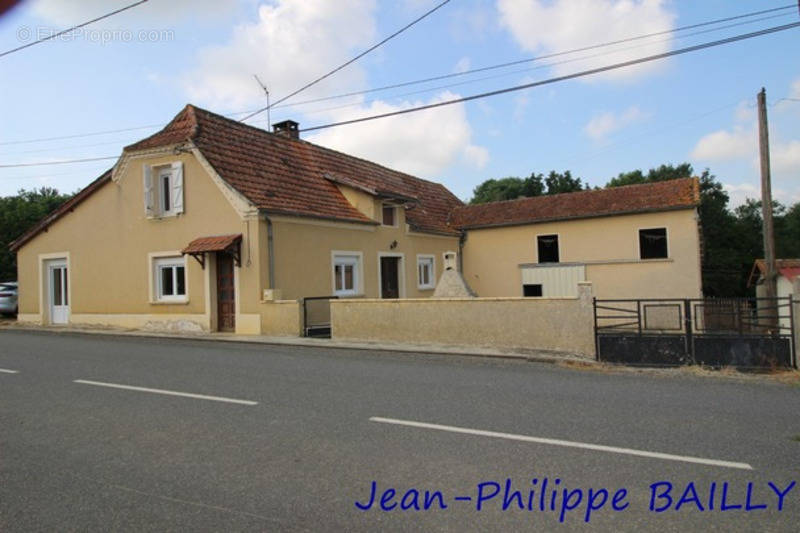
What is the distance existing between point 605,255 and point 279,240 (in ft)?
46.5

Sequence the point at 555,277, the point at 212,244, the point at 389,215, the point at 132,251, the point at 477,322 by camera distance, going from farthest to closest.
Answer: the point at 555,277
the point at 389,215
the point at 132,251
the point at 212,244
the point at 477,322

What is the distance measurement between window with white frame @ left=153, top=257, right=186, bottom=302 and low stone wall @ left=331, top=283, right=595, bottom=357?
564 centimetres

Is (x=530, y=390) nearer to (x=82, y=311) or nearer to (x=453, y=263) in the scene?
(x=453, y=263)

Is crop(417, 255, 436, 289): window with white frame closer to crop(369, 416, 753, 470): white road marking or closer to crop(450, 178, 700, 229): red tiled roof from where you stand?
crop(450, 178, 700, 229): red tiled roof

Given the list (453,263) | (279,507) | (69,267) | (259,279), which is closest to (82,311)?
(69,267)

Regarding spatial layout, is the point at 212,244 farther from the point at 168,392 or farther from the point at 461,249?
the point at 461,249

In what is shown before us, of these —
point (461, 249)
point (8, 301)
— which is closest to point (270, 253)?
point (461, 249)

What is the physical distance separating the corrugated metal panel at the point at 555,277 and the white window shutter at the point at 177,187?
15.1 meters

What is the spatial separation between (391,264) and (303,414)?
15.7 m

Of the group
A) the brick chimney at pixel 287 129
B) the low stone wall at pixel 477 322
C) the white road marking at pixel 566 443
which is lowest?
the white road marking at pixel 566 443

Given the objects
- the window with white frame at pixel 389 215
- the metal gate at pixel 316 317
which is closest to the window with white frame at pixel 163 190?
the metal gate at pixel 316 317

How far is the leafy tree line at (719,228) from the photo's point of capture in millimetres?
46281

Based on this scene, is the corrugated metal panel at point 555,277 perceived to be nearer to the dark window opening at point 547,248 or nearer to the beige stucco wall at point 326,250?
the dark window opening at point 547,248

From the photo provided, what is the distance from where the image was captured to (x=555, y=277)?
2492 centimetres
